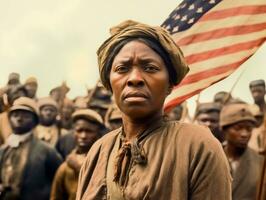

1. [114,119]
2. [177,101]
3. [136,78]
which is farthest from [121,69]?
[114,119]

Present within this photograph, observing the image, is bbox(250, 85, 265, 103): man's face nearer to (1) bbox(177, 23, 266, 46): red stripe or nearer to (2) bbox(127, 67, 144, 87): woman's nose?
(1) bbox(177, 23, 266, 46): red stripe

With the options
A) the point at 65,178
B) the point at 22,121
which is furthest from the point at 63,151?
the point at 65,178

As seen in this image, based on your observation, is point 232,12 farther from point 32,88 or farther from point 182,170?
point 32,88

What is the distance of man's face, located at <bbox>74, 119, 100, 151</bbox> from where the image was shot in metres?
8.78

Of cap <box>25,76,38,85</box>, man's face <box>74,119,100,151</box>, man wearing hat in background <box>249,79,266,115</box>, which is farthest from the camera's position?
cap <box>25,76,38,85</box>

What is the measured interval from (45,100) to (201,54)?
6.28 m

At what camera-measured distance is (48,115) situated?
1219 centimetres

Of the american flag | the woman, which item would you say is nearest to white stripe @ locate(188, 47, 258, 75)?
the american flag

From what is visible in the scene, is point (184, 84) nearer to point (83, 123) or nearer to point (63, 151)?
point (83, 123)

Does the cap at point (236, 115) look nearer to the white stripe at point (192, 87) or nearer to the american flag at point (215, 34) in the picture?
the american flag at point (215, 34)

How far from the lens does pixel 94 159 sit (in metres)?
3.63

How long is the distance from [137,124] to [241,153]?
504cm

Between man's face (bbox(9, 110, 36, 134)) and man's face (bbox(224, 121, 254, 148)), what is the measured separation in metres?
2.74

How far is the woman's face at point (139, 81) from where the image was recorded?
3.38 metres
